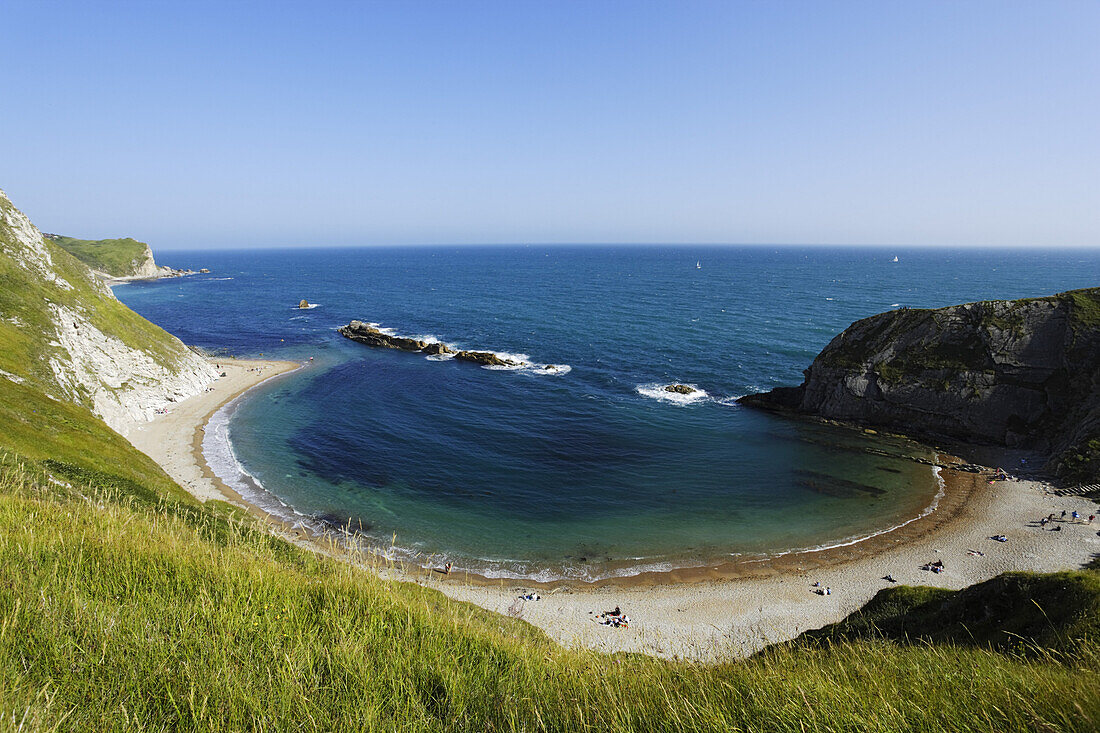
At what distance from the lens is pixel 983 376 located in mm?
47906

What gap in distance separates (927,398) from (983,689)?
57.1 meters

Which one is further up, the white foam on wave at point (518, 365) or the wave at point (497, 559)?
the white foam on wave at point (518, 365)

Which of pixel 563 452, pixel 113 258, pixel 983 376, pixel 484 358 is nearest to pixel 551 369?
pixel 484 358

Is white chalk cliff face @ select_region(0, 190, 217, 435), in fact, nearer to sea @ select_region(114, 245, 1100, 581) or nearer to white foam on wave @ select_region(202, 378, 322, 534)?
white foam on wave @ select_region(202, 378, 322, 534)

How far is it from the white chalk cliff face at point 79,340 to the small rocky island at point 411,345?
27892 mm

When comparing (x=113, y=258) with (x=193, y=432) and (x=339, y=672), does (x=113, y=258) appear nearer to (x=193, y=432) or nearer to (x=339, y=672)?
(x=193, y=432)

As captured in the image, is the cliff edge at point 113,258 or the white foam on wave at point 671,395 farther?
the cliff edge at point 113,258

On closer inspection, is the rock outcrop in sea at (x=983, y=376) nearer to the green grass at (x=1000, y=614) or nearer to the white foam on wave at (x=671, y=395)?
the white foam on wave at (x=671, y=395)

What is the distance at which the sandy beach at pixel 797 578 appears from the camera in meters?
26.7

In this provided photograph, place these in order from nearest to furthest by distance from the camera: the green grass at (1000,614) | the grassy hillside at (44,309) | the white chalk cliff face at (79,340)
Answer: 1. the green grass at (1000,614)
2. the grassy hillside at (44,309)
3. the white chalk cliff face at (79,340)

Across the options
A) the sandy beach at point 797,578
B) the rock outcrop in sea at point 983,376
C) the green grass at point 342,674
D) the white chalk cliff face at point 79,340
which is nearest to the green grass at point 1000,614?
the green grass at point 342,674

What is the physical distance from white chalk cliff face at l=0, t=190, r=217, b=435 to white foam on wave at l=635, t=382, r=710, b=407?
5387 cm

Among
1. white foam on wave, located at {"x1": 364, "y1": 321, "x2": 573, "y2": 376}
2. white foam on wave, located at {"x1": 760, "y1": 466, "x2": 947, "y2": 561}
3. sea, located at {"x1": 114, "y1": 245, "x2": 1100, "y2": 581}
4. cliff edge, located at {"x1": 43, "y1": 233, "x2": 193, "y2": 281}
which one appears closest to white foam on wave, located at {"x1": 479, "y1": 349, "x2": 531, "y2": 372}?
white foam on wave, located at {"x1": 364, "y1": 321, "x2": 573, "y2": 376}

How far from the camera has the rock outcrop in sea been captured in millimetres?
44719
